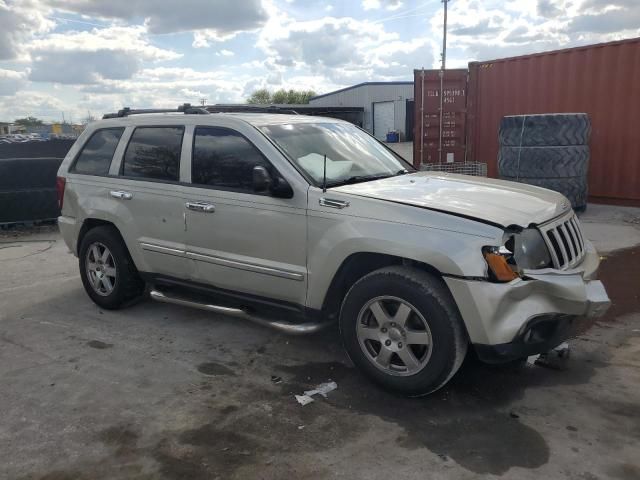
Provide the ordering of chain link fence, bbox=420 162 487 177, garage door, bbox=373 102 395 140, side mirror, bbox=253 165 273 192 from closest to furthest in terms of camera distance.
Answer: side mirror, bbox=253 165 273 192 → chain link fence, bbox=420 162 487 177 → garage door, bbox=373 102 395 140

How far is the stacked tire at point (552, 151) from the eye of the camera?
8797 millimetres

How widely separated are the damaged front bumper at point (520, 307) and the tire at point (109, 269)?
312cm

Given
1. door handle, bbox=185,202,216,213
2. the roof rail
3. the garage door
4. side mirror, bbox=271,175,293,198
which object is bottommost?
door handle, bbox=185,202,216,213

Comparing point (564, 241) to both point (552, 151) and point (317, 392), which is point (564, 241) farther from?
point (552, 151)

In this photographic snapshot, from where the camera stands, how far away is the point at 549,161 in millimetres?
8875

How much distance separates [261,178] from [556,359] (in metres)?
2.49

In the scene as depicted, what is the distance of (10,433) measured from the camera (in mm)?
3207

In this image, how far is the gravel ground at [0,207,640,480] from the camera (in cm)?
284

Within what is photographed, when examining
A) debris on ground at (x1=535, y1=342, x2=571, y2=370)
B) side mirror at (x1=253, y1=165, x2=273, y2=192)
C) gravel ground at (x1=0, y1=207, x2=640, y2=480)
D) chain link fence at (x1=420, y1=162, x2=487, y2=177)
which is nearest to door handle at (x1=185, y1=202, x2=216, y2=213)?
side mirror at (x1=253, y1=165, x2=273, y2=192)

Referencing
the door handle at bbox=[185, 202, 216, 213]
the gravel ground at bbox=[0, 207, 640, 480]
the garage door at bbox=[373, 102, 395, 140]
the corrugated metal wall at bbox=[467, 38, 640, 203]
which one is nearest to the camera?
the gravel ground at bbox=[0, 207, 640, 480]

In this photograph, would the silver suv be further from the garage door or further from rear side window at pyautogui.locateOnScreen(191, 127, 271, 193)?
the garage door

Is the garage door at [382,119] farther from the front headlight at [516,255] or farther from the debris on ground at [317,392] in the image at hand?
the front headlight at [516,255]

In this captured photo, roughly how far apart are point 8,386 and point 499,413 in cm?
327

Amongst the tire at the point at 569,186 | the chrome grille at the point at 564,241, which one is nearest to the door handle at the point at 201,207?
the chrome grille at the point at 564,241
